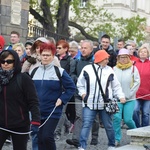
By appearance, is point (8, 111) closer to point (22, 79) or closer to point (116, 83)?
point (22, 79)

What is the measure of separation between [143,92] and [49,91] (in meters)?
3.93

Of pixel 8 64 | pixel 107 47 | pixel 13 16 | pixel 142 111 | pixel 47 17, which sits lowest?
pixel 142 111

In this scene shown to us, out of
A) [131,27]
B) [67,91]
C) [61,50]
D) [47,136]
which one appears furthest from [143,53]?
[131,27]

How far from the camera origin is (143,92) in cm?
1167

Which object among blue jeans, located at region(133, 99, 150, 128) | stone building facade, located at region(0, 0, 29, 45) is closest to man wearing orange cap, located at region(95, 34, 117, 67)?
blue jeans, located at region(133, 99, 150, 128)

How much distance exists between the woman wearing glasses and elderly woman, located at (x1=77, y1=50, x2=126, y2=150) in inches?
104

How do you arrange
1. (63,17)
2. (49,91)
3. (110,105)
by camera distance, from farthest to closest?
(63,17), (110,105), (49,91)

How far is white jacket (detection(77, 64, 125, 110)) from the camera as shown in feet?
31.6

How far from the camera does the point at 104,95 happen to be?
9.66 metres

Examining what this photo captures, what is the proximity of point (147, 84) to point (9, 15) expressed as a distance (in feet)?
21.7

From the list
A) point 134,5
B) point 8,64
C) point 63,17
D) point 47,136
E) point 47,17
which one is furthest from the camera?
point 134,5

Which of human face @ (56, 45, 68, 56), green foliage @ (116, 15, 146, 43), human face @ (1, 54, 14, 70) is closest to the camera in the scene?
human face @ (1, 54, 14, 70)

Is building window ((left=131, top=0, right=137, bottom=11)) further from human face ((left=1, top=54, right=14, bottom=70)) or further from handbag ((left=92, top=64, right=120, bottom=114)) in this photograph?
human face ((left=1, top=54, right=14, bottom=70))

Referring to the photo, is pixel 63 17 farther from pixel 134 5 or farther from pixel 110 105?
pixel 134 5
